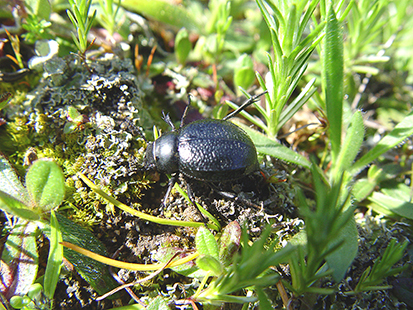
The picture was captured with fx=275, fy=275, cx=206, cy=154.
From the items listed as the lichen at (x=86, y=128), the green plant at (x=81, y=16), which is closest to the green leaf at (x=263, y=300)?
the lichen at (x=86, y=128)

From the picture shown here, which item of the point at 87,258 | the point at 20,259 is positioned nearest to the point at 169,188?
the point at 87,258

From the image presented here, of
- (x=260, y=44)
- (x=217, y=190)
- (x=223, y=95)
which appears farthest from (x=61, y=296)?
(x=260, y=44)

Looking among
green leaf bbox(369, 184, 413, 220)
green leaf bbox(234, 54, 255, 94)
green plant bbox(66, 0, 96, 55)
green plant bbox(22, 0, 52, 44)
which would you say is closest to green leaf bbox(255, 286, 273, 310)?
green leaf bbox(369, 184, 413, 220)

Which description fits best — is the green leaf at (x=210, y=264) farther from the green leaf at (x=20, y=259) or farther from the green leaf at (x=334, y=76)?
the green leaf at (x=334, y=76)

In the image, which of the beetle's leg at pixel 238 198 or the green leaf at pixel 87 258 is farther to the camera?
the beetle's leg at pixel 238 198

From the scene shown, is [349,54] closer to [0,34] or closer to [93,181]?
[93,181]

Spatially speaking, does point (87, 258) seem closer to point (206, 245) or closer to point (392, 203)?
point (206, 245)
